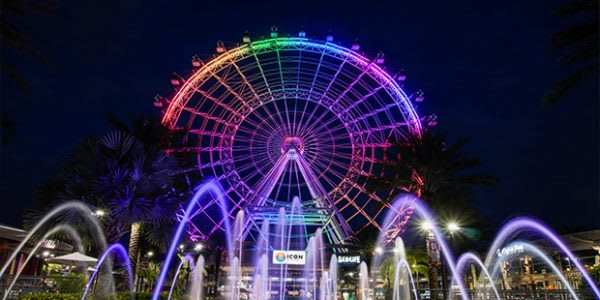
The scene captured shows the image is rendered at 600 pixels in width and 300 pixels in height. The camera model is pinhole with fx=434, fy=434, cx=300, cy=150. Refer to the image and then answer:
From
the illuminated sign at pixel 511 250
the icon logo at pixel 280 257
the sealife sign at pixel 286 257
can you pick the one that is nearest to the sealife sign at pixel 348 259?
the sealife sign at pixel 286 257

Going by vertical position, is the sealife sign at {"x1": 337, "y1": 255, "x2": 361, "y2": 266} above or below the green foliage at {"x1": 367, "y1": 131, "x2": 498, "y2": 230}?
below

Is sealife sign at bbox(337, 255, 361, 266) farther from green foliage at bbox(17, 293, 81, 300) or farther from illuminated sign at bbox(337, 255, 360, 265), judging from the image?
green foliage at bbox(17, 293, 81, 300)

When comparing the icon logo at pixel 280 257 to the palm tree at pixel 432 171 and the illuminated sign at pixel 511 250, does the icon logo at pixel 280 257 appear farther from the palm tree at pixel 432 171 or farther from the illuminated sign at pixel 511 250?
the illuminated sign at pixel 511 250

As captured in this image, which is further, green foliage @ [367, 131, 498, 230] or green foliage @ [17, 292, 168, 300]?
green foliage @ [367, 131, 498, 230]

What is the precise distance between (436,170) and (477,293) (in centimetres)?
793

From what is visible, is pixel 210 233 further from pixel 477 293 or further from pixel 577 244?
pixel 577 244

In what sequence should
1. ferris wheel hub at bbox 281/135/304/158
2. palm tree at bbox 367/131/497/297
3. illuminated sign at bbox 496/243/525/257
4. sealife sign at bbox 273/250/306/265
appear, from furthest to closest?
illuminated sign at bbox 496/243/525/257 → ferris wheel hub at bbox 281/135/304/158 → sealife sign at bbox 273/250/306/265 → palm tree at bbox 367/131/497/297

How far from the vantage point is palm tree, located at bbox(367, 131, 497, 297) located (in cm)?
2191

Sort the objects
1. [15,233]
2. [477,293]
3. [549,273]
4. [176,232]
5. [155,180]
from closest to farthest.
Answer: [477,293] → [155,180] → [176,232] → [15,233] → [549,273]

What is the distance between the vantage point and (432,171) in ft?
71.5

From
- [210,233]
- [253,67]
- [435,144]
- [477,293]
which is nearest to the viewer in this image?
[477,293]

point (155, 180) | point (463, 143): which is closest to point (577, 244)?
point (463, 143)

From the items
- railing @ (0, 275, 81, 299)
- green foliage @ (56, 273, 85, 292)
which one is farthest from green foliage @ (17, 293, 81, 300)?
green foliage @ (56, 273, 85, 292)

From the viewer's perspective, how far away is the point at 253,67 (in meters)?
29.7
